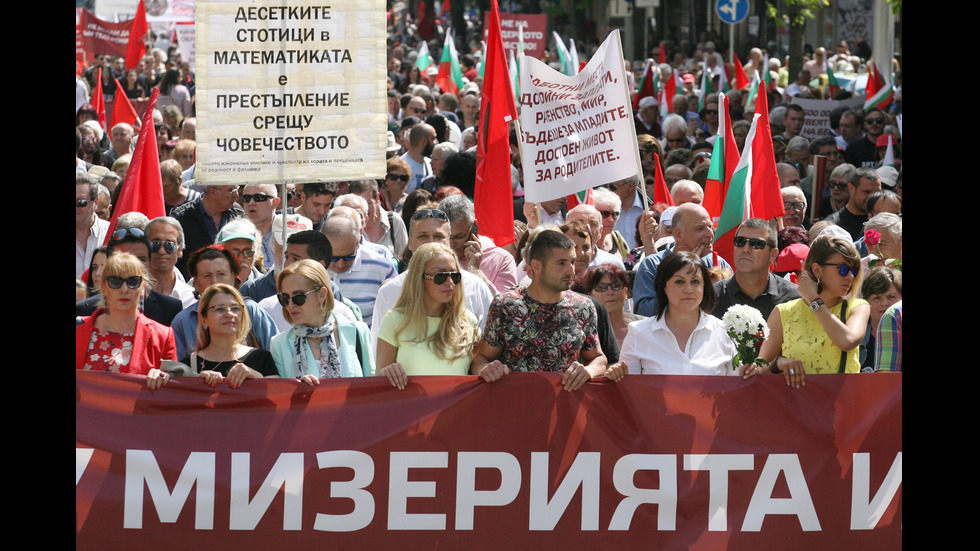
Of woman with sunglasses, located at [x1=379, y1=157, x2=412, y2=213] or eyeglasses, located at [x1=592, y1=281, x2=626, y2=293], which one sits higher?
woman with sunglasses, located at [x1=379, y1=157, x2=412, y2=213]

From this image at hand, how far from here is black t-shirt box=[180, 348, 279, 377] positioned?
5.80 m

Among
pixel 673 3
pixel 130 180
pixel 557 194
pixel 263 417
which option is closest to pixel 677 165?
pixel 557 194

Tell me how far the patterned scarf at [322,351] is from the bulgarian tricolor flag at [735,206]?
10.9ft

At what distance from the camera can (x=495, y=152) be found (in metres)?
8.95

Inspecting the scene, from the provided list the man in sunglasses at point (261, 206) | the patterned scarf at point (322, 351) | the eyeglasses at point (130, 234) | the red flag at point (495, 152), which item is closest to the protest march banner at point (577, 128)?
the red flag at point (495, 152)

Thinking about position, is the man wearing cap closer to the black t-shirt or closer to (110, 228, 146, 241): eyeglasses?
(110, 228, 146, 241): eyeglasses

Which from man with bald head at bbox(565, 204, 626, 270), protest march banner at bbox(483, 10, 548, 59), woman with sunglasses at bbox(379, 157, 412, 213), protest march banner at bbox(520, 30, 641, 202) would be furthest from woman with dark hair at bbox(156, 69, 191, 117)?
man with bald head at bbox(565, 204, 626, 270)

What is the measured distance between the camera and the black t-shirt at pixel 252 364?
5.80 metres

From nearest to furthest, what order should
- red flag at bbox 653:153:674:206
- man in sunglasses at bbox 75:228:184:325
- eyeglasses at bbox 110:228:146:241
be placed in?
man in sunglasses at bbox 75:228:184:325 → eyeglasses at bbox 110:228:146:241 → red flag at bbox 653:153:674:206

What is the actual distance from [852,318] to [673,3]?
41.7 m

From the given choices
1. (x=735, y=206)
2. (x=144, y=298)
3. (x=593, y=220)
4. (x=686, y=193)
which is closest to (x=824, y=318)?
(x=593, y=220)

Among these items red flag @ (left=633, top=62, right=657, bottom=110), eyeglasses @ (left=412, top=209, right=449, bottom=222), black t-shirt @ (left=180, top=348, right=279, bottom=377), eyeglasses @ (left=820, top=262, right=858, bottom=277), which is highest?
red flag @ (left=633, top=62, right=657, bottom=110)

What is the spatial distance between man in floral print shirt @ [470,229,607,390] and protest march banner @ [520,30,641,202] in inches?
117

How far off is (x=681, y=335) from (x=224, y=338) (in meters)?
1.96
